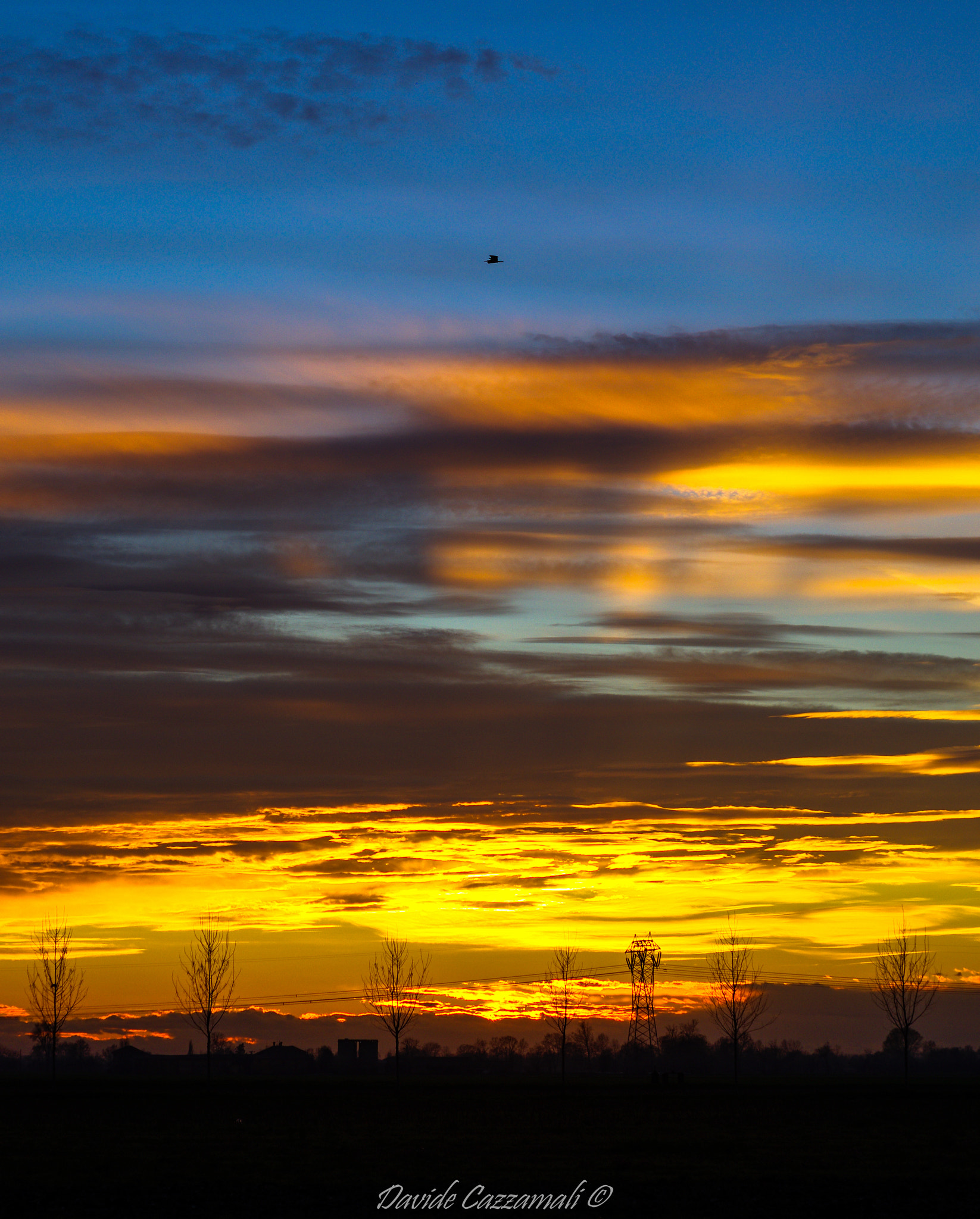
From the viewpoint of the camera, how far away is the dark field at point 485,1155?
32.8 meters

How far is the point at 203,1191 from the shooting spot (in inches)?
1355

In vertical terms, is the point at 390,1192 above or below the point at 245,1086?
above

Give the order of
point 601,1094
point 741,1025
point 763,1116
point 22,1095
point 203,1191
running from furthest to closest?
point 741,1025 < point 601,1094 < point 22,1095 < point 763,1116 < point 203,1191

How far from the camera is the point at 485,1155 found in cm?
4106

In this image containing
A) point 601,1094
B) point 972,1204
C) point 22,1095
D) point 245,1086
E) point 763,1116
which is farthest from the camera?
point 245,1086

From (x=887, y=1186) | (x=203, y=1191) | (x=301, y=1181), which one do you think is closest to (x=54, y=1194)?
(x=203, y=1191)

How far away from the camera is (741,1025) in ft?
446

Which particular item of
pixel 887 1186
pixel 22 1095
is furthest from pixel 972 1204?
pixel 22 1095

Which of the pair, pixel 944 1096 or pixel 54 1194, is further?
pixel 944 1096

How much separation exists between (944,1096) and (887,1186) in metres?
47.3

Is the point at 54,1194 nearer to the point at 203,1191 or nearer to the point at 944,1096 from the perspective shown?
the point at 203,1191

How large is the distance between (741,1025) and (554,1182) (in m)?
107

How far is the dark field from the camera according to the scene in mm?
32812

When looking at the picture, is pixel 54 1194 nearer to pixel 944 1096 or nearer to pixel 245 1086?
pixel 944 1096
